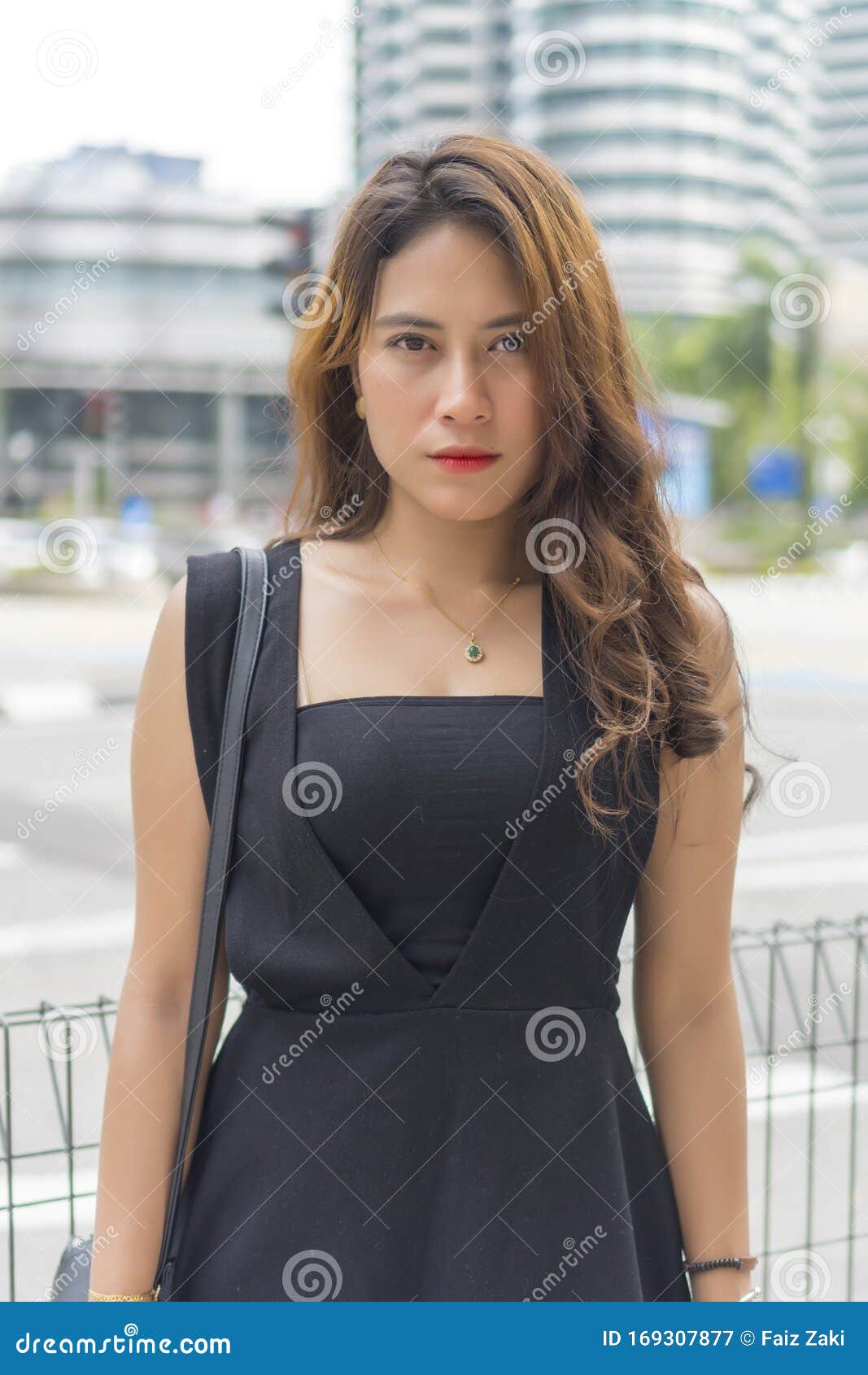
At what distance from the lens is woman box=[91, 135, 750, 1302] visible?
1447 millimetres

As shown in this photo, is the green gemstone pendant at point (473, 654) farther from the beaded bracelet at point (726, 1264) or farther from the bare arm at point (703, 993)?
the beaded bracelet at point (726, 1264)

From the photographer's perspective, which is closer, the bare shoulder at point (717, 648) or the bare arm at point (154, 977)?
the bare arm at point (154, 977)

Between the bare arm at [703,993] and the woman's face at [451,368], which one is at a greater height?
the woman's face at [451,368]

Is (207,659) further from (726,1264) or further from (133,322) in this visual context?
(133,322)

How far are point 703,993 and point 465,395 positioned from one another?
2.60 feet

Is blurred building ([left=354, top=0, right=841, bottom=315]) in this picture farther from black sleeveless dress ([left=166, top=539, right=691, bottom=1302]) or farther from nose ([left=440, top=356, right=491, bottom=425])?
black sleeveless dress ([left=166, top=539, right=691, bottom=1302])

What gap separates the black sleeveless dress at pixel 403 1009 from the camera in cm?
144

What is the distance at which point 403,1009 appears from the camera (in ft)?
4.76

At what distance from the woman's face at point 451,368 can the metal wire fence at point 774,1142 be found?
129 centimetres

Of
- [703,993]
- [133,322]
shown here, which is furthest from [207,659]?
[133,322]

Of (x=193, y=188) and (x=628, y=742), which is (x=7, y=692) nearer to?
(x=628, y=742)

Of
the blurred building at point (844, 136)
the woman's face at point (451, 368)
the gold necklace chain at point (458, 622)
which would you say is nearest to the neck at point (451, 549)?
the gold necklace chain at point (458, 622)

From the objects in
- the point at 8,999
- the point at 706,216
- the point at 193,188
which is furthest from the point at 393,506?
the point at 706,216
